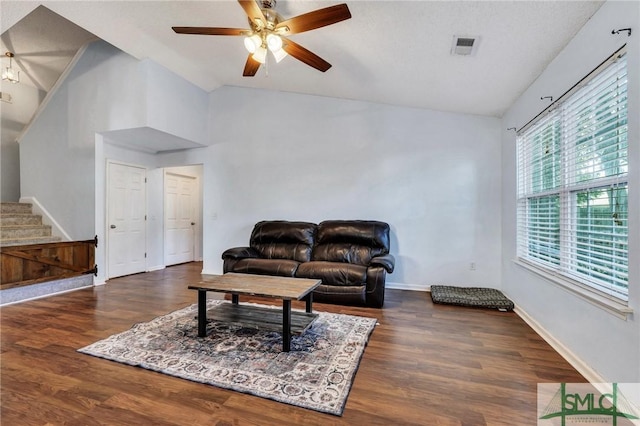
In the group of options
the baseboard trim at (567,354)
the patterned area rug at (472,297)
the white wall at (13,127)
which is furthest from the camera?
the white wall at (13,127)

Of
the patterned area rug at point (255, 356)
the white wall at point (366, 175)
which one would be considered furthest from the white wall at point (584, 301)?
the patterned area rug at point (255, 356)

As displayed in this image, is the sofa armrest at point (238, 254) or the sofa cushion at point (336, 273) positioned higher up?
the sofa armrest at point (238, 254)

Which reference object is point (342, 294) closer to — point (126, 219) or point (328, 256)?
point (328, 256)

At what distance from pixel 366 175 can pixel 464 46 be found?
→ 2225 millimetres

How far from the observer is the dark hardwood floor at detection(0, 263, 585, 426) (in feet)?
5.32

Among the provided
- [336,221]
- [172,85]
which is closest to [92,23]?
[172,85]

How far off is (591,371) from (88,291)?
558 centimetres

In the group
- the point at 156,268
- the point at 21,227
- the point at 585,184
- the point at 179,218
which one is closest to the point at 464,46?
the point at 585,184

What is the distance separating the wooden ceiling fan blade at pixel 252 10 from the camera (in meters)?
2.09

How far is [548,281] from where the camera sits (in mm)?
2611

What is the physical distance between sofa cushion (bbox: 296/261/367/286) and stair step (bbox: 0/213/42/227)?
4680 mm

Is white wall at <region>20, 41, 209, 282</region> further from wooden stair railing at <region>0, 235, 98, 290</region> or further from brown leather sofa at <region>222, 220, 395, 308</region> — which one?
brown leather sofa at <region>222, 220, 395, 308</region>

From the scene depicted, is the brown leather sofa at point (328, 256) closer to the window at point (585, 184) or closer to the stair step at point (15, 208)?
the window at point (585, 184)

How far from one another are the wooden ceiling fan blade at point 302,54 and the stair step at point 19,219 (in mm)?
5198
